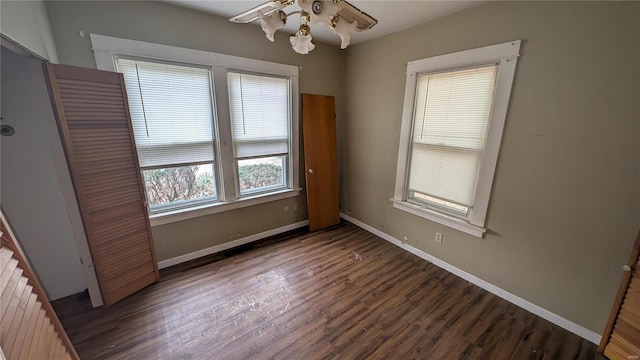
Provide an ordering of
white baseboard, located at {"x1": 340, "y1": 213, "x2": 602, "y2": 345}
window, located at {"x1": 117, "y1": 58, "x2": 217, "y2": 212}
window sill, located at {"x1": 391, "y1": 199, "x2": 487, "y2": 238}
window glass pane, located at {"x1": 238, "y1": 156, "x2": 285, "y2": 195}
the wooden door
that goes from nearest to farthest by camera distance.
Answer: white baseboard, located at {"x1": 340, "y1": 213, "x2": 602, "y2": 345}, window, located at {"x1": 117, "y1": 58, "x2": 217, "y2": 212}, window sill, located at {"x1": 391, "y1": 199, "x2": 487, "y2": 238}, window glass pane, located at {"x1": 238, "y1": 156, "x2": 285, "y2": 195}, the wooden door

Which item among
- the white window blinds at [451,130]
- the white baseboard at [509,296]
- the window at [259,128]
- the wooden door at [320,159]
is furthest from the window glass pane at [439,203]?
the window at [259,128]

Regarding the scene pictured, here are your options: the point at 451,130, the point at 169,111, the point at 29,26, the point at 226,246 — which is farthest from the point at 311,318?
the point at 29,26

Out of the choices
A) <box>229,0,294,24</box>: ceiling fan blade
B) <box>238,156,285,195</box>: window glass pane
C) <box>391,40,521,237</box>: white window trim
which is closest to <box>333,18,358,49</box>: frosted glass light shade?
<box>229,0,294,24</box>: ceiling fan blade

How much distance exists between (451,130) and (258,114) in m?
2.16

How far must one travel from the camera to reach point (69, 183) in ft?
5.56

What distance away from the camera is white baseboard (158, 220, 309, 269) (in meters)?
2.52

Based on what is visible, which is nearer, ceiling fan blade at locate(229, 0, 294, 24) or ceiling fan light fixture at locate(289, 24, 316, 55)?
ceiling fan blade at locate(229, 0, 294, 24)

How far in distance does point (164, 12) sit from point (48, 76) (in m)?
1.08

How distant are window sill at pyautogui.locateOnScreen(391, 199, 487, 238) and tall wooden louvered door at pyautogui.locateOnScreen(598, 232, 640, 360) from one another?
0.85 meters

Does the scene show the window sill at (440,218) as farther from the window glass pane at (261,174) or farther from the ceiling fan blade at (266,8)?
the ceiling fan blade at (266,8)

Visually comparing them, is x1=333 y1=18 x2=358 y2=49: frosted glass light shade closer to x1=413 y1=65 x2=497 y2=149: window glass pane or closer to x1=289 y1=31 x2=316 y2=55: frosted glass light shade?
x1=289 y1=31 x2=316 y2=55: frosted glass light shade

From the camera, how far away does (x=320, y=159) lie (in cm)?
334

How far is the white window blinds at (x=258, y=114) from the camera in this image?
8.67 feet

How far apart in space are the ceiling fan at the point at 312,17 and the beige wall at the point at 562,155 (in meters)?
1.46
